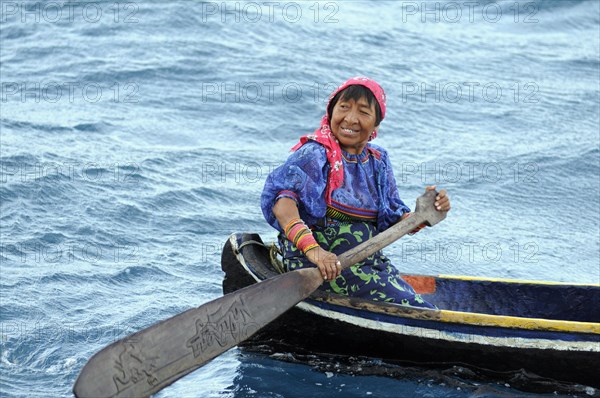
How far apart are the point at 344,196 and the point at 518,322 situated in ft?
3.61

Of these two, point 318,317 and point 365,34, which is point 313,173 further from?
point 365,34

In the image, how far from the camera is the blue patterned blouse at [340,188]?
5.28 meters

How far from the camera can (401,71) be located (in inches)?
468

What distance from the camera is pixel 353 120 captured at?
17.5 feet

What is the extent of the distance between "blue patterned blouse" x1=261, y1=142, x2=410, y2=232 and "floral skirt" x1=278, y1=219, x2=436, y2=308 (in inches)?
2.9

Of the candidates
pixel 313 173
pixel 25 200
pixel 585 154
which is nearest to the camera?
pixel 313 173

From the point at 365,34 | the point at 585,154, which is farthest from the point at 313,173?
the point at 365,34

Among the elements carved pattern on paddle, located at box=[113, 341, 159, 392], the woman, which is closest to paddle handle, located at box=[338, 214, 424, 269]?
the woman

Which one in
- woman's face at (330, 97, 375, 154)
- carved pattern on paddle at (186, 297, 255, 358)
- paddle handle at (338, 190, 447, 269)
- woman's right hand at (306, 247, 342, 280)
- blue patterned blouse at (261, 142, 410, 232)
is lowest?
carved pattern on paddle at (186, 297, 255, 358)

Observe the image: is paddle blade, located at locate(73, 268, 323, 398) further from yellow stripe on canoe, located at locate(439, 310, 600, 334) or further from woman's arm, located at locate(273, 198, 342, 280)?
yellow stripe on canoe, located at locate(439, 310, 600, 334)

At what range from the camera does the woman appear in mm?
5289

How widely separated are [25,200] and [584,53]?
25.8ft

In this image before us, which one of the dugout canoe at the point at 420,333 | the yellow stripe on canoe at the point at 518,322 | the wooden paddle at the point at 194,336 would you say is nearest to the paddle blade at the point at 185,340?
the wooden paddle at the point at 194,336

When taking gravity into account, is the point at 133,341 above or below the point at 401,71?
Result: below
